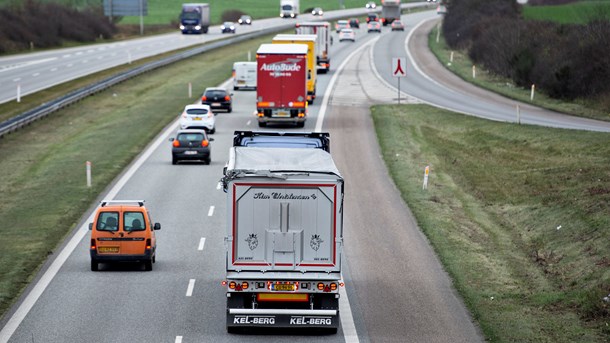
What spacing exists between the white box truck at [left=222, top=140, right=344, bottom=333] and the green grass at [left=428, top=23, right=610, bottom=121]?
42.7 metres

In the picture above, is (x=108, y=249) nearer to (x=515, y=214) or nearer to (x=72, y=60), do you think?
(x=515, y=214)

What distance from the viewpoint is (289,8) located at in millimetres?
175625

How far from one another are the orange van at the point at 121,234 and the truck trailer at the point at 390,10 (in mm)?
127140

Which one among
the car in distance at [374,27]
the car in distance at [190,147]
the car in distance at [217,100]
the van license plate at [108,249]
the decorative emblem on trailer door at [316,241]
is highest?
the decorative emblem on trailer door at [316,241]

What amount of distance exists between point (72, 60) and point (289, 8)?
71983mm

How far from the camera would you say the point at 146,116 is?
6669 cm

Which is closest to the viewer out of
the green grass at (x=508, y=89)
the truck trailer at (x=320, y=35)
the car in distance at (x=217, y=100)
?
the green grass at (x=508, y=89)

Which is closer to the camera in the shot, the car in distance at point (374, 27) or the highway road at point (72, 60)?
the highway road at point (72, 60)

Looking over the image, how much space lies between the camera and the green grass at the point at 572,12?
8151 cm

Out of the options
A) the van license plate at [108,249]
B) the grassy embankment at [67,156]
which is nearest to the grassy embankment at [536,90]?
the grassy embankment at [67,156]

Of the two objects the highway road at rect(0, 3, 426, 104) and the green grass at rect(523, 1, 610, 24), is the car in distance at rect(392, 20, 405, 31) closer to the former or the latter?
the highway road at rect(0, 3, 426, 104)

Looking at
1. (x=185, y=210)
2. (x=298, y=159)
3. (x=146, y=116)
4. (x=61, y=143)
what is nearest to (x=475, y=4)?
(x=146, y=116)

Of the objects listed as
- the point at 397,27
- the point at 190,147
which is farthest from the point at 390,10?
the point at 190,147

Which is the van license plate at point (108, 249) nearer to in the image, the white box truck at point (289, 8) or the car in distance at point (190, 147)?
the car in distance at point (190, 147)
